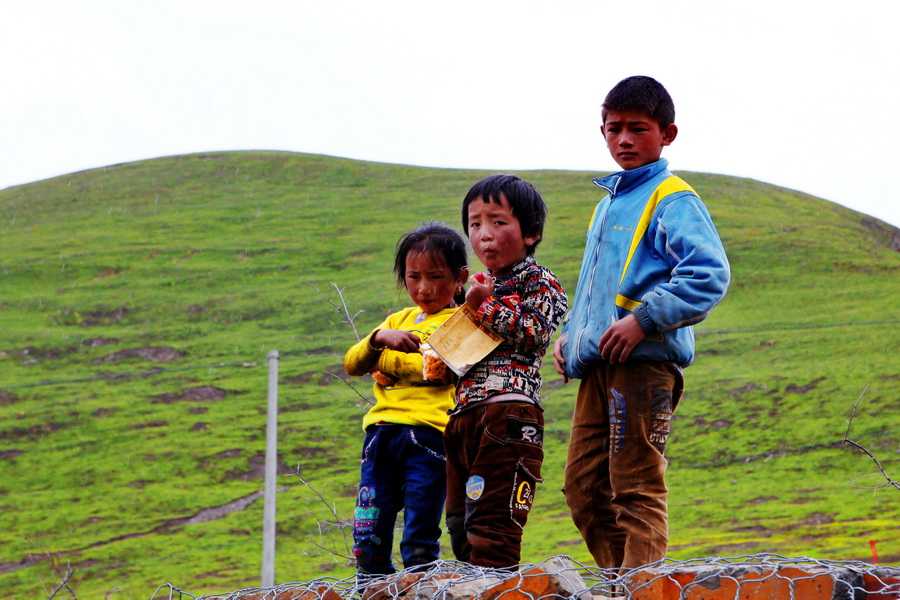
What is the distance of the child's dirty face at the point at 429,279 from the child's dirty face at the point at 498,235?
31cm

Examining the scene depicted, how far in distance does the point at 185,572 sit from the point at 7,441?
11.8 metres

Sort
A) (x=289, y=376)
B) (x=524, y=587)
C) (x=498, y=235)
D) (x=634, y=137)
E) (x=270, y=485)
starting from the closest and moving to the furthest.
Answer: (x=524, y=587) < (x=634, y=137) < (x=498, y=235) < (x=270, y=485) < (x=289, y=376)

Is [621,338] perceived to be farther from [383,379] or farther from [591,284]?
[383,379]

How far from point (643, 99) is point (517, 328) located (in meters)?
0.97

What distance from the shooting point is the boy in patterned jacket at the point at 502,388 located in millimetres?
4285

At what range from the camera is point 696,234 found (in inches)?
162

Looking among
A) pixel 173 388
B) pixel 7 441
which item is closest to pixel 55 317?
pixel 173 388

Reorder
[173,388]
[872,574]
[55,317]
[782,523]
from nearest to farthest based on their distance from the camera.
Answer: [872,574]
[782,523]
[173,388]
[55,317]

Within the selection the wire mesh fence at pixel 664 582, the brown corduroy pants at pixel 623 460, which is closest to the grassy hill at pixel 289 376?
the brown corduroy pants at pixel 623 460

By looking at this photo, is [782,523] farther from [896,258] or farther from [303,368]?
[896,258]

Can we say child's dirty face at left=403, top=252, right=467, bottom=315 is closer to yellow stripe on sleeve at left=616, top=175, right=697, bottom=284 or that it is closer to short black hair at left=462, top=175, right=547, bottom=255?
short black hair at left=462, top=175, right=547, bottom=255

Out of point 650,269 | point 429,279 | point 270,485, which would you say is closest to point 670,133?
point 650,269

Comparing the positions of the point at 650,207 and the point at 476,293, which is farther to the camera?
the point at 476,293

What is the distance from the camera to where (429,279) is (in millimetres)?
4887
